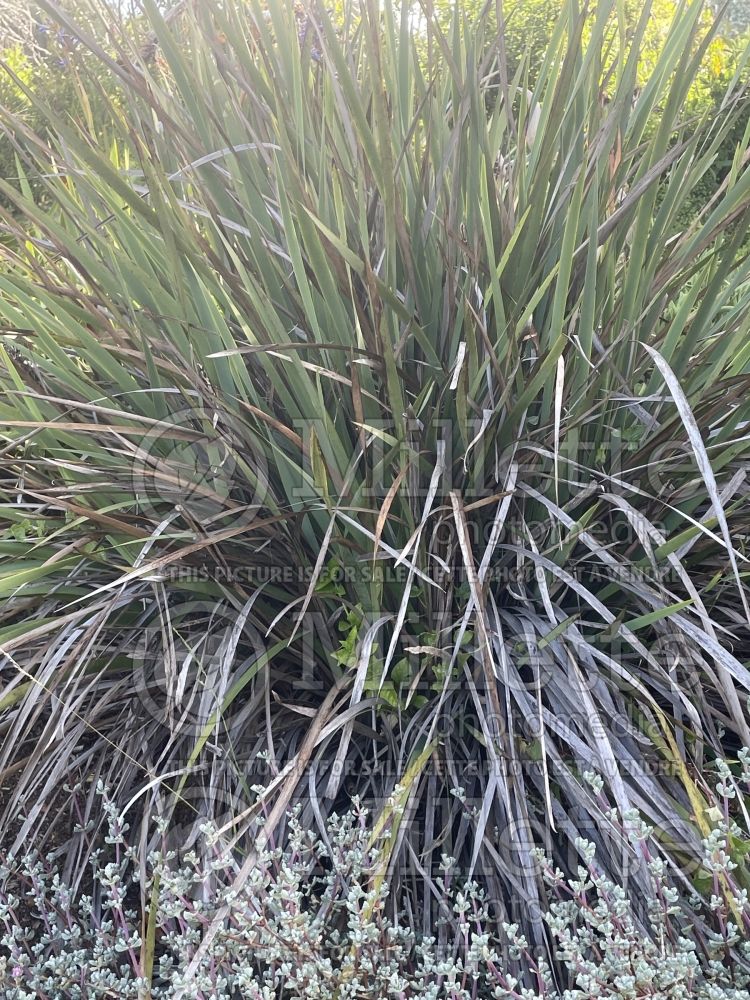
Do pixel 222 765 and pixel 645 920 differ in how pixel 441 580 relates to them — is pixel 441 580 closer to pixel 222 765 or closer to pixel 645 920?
pixel 222 765

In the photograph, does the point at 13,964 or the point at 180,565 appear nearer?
the point at 13,964

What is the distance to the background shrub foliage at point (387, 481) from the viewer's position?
1267 millimetres

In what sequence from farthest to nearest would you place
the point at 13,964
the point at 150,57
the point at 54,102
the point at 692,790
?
the point at 54,102 < the point at 150,57 < the point at 13,964 < the point at 692,790

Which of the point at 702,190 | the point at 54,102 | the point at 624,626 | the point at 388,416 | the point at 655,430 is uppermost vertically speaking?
the point at 54,102

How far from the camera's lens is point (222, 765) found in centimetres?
136

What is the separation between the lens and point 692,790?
113 centimetres

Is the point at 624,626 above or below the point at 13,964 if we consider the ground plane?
above

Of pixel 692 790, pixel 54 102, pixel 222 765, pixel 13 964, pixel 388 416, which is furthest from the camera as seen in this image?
pixel 54 102

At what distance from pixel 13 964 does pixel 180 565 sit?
2.09 feet

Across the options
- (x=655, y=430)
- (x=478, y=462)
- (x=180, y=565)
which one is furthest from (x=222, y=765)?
(x=655, y=430)

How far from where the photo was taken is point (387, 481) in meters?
1.42

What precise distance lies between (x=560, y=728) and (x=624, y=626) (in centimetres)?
19

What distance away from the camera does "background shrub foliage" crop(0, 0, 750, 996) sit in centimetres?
127

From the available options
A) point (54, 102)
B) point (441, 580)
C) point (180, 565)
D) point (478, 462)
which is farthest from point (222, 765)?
point (54, 102)
